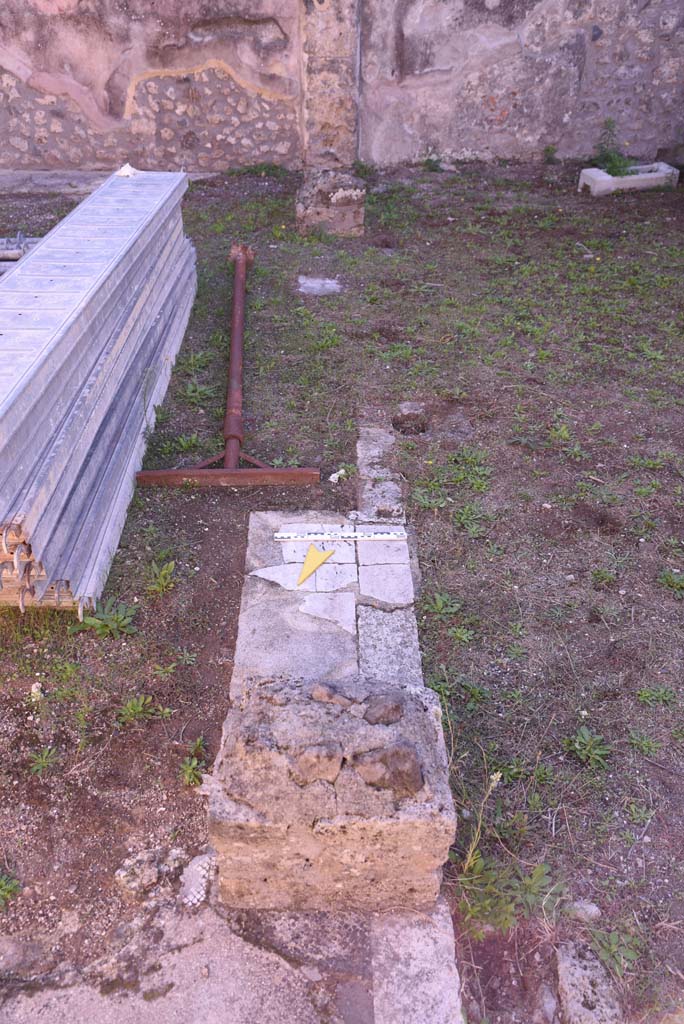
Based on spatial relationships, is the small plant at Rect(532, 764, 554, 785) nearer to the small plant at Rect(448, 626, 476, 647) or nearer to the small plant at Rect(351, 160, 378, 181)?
the small plant at Rect(448, 626, 476, 647)

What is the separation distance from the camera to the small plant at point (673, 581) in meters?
3.75

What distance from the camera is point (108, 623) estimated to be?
3.46 m

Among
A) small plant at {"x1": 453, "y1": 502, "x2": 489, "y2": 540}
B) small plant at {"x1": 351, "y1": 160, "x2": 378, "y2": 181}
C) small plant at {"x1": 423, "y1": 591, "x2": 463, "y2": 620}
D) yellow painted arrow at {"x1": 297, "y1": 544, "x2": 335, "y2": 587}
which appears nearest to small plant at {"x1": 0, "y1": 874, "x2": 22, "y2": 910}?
yellow painted arrow at {"x1": 297, "y1": 544, "x2": 335, "y2": 587}

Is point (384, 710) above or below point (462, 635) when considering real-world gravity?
above

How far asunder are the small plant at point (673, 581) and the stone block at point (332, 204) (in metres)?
5.26

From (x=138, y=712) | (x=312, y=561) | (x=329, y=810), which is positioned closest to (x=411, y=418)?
(x=312, y=561)

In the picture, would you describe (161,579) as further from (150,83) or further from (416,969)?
(150,83)

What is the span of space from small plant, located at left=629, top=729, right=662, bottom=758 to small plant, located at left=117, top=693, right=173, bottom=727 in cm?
176

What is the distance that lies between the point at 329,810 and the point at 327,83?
747 cm

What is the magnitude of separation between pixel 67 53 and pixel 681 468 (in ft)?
25.4

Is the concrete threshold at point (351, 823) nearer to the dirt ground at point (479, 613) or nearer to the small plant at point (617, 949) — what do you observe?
the dirt ground at point (479, 613)

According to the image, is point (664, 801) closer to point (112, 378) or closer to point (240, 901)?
point (240, 901)

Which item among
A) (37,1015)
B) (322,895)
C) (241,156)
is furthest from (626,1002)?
(241,156)

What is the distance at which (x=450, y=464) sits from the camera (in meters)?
4.66
